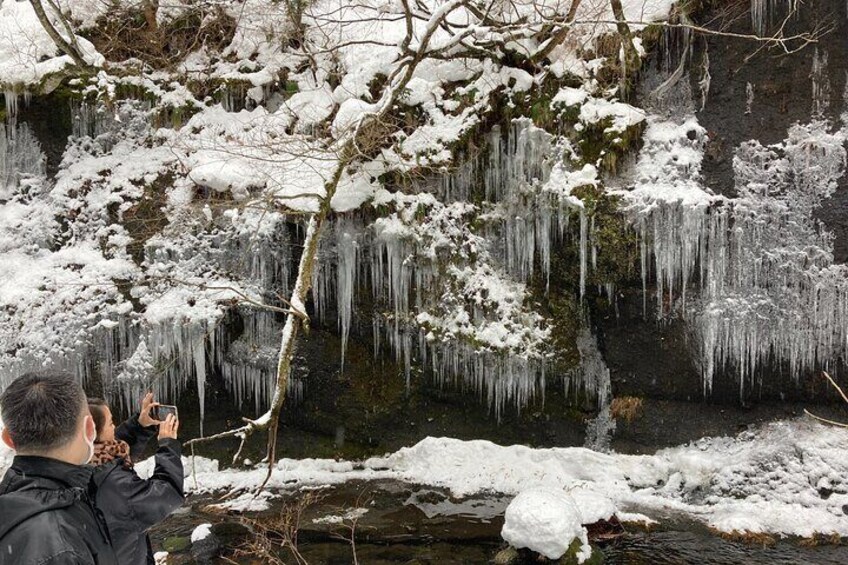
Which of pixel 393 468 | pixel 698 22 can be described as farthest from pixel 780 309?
pixel 393 468

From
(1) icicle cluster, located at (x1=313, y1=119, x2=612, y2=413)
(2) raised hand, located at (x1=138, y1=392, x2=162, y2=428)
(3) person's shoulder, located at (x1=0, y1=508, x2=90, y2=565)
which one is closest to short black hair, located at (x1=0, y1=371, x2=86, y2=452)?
(3) person's shoulder, located at (x1=0, y1=508, x2=90, y2=565)

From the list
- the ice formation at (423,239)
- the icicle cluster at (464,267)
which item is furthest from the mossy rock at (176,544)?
the icicle cluster at (464,267)

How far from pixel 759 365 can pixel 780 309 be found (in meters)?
0.70

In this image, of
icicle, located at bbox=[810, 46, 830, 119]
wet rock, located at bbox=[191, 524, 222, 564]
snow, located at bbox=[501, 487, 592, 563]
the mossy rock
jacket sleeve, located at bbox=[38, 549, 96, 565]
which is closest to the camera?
jacket sleeve, located at bbox=[38, 549, 96, 565]

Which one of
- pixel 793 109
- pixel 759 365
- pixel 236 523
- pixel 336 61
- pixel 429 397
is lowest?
pixel 236 523

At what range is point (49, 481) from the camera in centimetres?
174

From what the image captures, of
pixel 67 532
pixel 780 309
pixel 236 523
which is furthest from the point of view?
pixel 780 309

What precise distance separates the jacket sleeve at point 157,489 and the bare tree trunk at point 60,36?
8.47 meters

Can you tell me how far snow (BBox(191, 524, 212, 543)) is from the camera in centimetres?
593

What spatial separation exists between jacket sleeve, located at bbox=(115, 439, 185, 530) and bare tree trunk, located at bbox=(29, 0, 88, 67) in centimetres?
847

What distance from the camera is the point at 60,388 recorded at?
1838 millimetres

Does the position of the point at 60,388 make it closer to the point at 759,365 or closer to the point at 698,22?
the point at 759,365

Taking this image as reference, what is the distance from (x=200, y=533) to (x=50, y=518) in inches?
191

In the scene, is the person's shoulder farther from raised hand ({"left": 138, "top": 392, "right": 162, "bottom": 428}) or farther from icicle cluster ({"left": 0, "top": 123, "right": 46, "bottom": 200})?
icicle cluster ({"left": 0, "top": 123, "right": 46, "bottom": 200})
